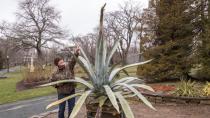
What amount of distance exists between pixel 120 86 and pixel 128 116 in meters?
1.03

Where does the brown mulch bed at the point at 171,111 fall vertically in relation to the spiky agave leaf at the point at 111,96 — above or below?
below

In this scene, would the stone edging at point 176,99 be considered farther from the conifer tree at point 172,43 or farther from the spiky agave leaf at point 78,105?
the conifer tree at point 172,43

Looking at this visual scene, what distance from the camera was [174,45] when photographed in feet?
55.0

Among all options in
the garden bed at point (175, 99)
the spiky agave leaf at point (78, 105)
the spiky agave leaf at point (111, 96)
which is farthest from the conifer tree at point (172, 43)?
the spiky agave leaf at point (78, 105)

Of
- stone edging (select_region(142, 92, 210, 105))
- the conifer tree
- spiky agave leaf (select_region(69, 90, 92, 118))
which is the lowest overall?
stone edging (select_region(142, 92, 210, 105))

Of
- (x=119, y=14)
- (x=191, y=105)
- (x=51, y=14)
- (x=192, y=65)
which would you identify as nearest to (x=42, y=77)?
(x=192, y=65)

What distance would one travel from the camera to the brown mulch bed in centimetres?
839

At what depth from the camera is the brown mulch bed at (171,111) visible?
8.39 meters

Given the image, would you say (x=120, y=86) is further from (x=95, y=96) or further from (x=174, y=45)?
(x=174, y=45)

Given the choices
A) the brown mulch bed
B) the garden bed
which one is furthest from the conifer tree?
the brown mulch bed

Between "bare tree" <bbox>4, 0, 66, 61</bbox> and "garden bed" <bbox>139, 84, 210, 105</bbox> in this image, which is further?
"bare tree" <bbox>4, 0, 66, 61</bbox>

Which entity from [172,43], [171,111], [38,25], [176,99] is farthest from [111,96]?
[38,25]

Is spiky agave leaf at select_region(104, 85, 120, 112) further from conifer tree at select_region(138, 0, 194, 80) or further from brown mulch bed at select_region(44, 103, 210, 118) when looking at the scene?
conifer tree at select_region(138, 0, 194, 80)

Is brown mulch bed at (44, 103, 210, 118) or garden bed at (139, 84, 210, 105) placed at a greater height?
garden bed at (139, 84, 210, 105)
